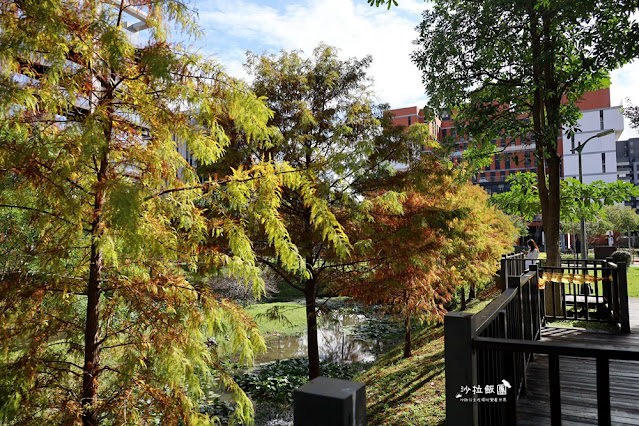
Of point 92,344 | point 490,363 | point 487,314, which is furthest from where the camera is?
point 92,344

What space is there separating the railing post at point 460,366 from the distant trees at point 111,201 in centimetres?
214

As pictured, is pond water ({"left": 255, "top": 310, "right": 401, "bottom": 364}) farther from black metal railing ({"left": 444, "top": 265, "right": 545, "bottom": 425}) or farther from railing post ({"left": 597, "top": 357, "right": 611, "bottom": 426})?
railing post ({"left": 597, "top": 357, "right": 611, "bottom": 426})

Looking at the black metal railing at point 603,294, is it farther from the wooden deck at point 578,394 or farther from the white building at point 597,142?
the white building at point 597,142

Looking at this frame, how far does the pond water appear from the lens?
14914mm

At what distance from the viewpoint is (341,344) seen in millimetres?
16578

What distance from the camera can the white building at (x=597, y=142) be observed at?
195 ft

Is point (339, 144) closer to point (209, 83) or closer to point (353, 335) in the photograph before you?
point (209, 83)

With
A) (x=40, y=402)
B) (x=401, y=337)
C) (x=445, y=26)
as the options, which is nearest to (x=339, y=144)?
(x=445, y=26)

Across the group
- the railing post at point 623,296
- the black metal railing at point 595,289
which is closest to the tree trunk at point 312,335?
the black metal railing at point 595,289

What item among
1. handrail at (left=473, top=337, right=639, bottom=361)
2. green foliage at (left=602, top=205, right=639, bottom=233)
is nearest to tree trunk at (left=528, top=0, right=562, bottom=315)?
handrail at (left=473, top=337, right=639, bottom=361)

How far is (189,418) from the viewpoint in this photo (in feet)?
13.0

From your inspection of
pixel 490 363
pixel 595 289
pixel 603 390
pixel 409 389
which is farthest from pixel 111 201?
pixel 595 289

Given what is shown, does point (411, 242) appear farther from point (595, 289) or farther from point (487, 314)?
point (487, 314)

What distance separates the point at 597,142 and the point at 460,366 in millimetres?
74406
